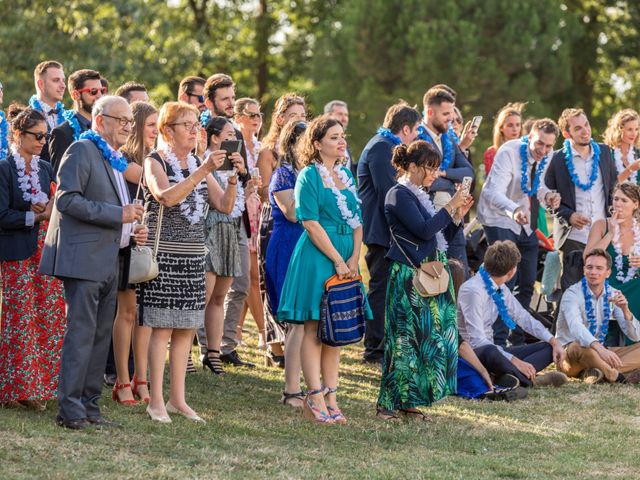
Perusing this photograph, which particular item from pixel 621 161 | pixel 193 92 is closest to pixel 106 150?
pixel 193 92

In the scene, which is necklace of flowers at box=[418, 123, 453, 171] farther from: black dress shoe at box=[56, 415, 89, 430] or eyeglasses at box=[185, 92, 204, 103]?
black dress shoe at box=[56, 415, 89, 430]

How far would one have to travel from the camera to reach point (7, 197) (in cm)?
746

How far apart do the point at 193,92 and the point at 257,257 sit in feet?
5.44

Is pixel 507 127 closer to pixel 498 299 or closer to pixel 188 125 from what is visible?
pixel 498 299

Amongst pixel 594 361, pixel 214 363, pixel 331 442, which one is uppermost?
pixel 594 361

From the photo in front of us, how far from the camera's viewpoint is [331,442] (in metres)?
7.24

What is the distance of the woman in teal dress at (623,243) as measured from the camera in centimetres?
1047

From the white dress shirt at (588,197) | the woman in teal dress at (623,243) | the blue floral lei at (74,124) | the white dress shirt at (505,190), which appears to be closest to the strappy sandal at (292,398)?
the blue floral lei at (74,124)

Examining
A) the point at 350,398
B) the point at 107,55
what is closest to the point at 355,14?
the point at 107,55

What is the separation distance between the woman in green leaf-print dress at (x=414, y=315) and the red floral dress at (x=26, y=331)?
90.4 inches

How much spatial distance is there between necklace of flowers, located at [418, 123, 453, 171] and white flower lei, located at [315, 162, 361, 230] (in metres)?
2.10

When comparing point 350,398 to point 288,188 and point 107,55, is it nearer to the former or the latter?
point 288,188

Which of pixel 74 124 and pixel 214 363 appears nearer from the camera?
pixel 74 124

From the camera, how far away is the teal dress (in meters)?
7.78
